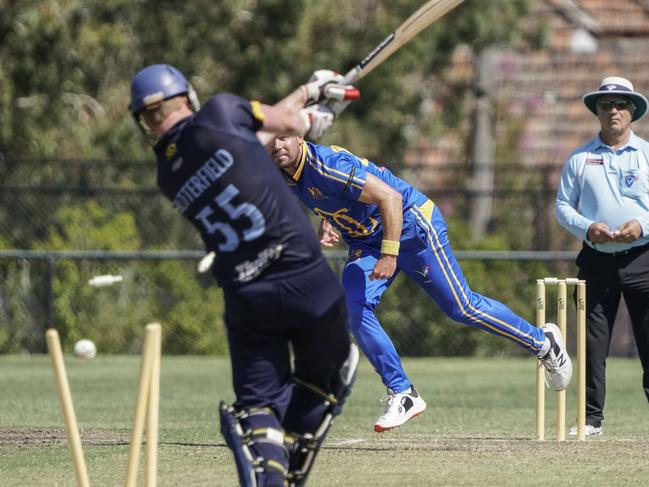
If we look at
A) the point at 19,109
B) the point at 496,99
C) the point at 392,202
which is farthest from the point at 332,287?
the point at 496,99

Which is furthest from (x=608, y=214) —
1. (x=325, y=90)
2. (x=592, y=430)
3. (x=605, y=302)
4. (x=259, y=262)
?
(x=259, y=262)

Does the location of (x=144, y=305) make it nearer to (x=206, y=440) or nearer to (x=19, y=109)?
(x=19, y=109)

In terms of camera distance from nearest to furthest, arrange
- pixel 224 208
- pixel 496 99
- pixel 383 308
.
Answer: pixel 224 208
pixel 383 308
pixel 496 99

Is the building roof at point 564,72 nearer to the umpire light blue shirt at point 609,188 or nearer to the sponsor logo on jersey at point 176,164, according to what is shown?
the umpire light blue shirt at point 609,188

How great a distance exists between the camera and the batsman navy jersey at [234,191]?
5707mm

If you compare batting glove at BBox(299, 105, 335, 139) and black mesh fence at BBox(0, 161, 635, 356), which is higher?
batting glove at BBox(299, 105, 335, 139)

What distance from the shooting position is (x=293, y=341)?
5977mm

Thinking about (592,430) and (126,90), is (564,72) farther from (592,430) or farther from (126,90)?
(592,430)

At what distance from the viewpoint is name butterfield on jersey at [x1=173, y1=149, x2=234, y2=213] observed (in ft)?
18.7

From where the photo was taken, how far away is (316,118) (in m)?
6.05

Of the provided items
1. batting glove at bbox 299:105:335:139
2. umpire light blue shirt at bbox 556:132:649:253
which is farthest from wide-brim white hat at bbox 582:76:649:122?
batting glove at bbox 299:105:335:139

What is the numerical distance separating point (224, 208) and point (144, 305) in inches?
485

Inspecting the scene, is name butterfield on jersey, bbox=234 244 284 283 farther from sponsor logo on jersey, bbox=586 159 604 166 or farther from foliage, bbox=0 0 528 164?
foliage, bbox=0 0 528 164

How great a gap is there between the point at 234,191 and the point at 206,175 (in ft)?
0.45
